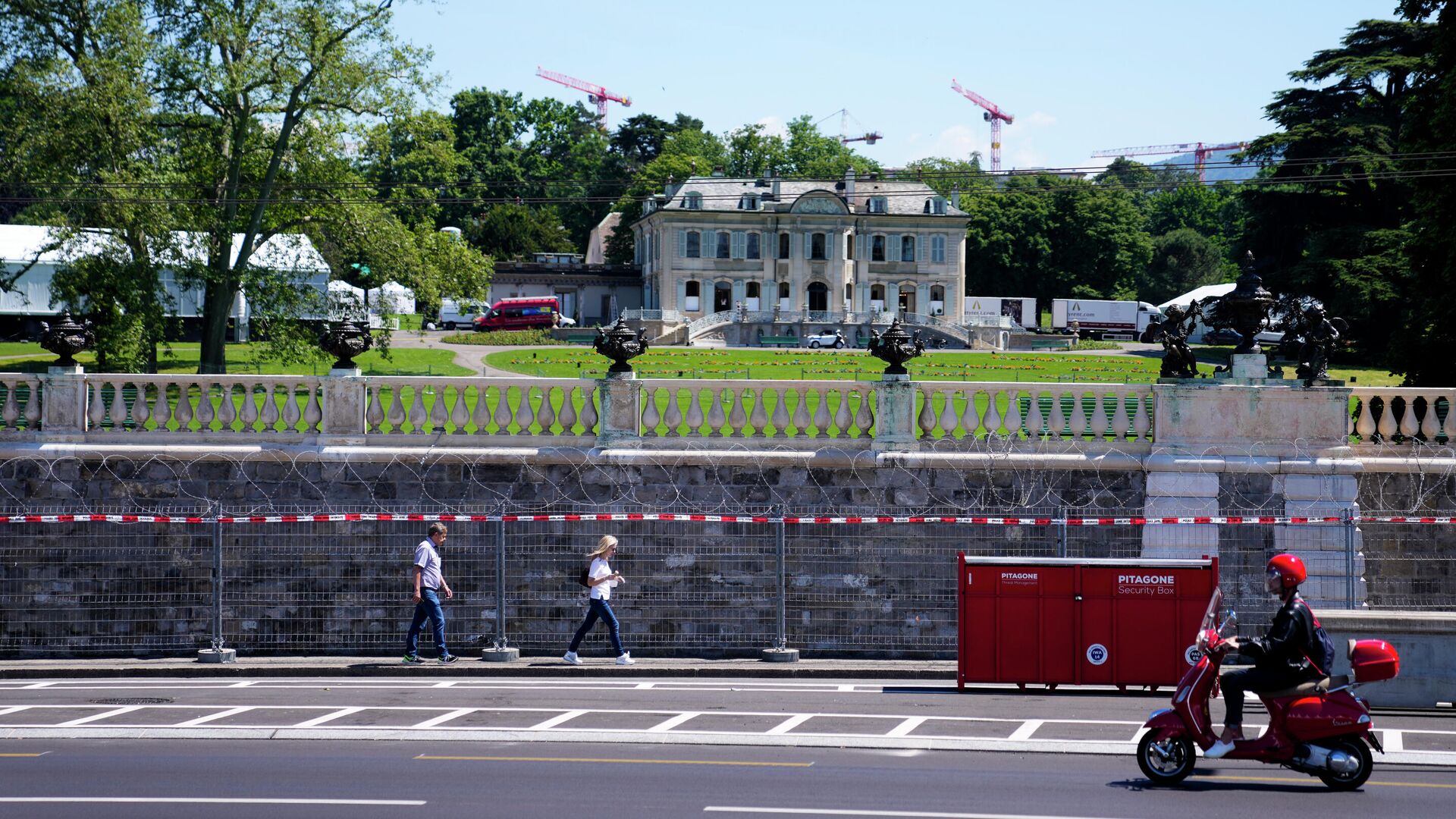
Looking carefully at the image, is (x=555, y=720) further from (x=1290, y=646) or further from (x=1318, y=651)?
(x=1318, y=651)

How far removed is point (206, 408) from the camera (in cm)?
1830

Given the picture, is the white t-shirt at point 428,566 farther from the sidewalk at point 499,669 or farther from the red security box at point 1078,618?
the red security box at point 1078,618

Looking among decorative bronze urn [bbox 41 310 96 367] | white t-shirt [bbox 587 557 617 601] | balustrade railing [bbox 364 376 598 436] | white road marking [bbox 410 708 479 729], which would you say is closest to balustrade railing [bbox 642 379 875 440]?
balustrade railing [bbox 364 376 598 436]

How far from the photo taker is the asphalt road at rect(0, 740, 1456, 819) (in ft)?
32.2

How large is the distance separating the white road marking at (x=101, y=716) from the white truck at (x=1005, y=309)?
85905mm

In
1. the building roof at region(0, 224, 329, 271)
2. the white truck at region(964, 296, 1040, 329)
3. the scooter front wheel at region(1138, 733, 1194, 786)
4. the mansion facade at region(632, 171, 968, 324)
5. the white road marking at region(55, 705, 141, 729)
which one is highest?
the mansion facade at region(632, 171, 968, 324)

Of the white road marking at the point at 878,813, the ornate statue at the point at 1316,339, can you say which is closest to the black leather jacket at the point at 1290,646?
the white road marking at the point at 878,813

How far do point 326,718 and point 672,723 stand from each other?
10.5ft

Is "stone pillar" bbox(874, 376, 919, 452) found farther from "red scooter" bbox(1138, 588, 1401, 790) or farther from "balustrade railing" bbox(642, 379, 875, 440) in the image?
"red scooter" bbox(1138, 588, 1401, 790)

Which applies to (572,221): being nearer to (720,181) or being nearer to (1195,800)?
(720,181)

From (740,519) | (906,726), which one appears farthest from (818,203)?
(906,726)

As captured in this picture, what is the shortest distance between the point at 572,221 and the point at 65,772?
127071 mm

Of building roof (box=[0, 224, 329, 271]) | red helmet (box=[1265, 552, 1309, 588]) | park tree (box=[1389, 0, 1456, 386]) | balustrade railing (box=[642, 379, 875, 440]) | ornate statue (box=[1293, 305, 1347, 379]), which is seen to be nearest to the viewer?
red helmet (box=[1265, 552, 1309, 588])

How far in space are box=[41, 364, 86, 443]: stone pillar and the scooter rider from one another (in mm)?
14273
